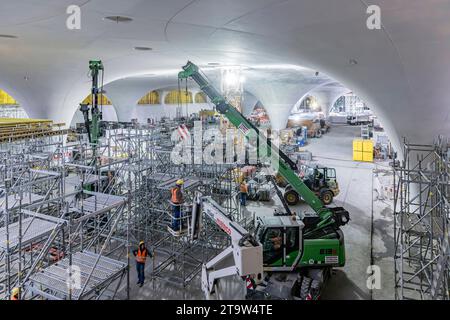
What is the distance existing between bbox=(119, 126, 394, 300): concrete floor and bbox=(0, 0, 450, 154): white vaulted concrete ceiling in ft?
13.9

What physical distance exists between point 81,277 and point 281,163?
21.9 feet

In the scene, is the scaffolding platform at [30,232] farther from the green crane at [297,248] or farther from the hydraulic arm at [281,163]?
the hydraulic arm at [281,163]

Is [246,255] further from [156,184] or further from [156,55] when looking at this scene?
[156,55]

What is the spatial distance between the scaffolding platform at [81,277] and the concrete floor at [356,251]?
230cm

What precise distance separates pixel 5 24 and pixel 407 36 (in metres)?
11.4

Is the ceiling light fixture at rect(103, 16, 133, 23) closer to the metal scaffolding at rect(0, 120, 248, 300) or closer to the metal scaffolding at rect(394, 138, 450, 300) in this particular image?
the metal scaffolding at rect(0, 120, 248, 300)

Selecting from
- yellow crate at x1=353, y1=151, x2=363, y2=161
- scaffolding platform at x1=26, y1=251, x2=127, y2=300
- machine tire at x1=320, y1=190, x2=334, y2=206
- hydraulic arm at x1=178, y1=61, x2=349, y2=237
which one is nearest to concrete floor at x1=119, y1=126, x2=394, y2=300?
machine tire at x1=320, y1=190, x2=334, y2=206

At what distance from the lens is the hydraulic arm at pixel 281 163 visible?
10906 mm

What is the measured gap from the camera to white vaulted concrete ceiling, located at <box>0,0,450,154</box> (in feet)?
27.2

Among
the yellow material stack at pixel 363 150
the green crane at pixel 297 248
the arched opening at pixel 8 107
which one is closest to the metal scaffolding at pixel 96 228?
the green crane at pixel 297 248

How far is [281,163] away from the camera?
37.3 ft

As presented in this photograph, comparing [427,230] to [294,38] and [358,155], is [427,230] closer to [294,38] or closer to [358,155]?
[294,38]

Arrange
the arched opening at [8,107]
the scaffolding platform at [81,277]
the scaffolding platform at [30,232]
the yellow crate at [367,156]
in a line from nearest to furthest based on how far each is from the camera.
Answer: the scaffolding platform at [81,277]
the scaffolding platform at [30,232]
the yellow crate at [367,156]
the arched opening at [8,107]
